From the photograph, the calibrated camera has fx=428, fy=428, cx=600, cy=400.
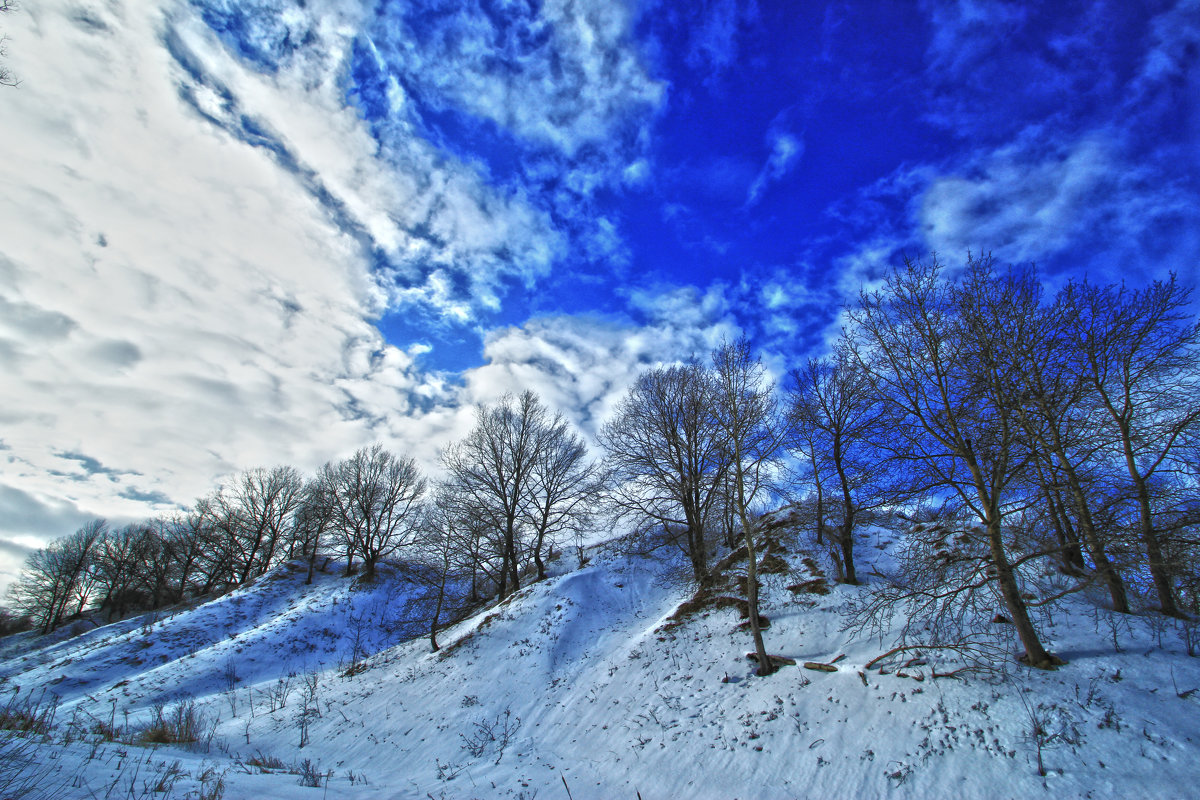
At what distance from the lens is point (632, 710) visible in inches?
424

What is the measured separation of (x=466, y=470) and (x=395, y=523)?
1570 cm

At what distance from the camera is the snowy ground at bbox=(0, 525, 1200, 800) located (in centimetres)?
584

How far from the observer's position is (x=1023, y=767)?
18.7 ft

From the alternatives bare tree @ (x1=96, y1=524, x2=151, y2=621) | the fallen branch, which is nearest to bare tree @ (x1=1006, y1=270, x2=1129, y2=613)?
the fallen branch

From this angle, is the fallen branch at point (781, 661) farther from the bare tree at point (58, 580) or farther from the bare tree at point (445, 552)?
the bare tree at point (58, 580)

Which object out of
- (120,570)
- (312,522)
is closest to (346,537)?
(312,522)

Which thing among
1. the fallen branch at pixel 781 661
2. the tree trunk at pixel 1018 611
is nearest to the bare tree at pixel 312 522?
the fallen branch at pixel 781 661

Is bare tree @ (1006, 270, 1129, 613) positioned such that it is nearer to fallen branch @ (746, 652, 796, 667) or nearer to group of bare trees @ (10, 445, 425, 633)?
fallen branch @ (746, 652, 796, 667)

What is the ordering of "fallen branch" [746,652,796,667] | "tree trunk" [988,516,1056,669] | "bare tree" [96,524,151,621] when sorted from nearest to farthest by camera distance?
"tree trunk" [988,516,1056,669]
"fallen branch" [746,652,796,667]
"bare tree" [96,524,151,621]

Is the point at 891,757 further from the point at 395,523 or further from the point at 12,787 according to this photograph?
the point at 395,523

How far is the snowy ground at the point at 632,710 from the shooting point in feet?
19.1

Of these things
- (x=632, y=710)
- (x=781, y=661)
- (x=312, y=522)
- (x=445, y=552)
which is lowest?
(x=632, y=710)

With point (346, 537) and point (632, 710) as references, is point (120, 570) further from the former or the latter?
point (632, 710)

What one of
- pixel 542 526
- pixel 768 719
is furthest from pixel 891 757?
pixel 542 526
